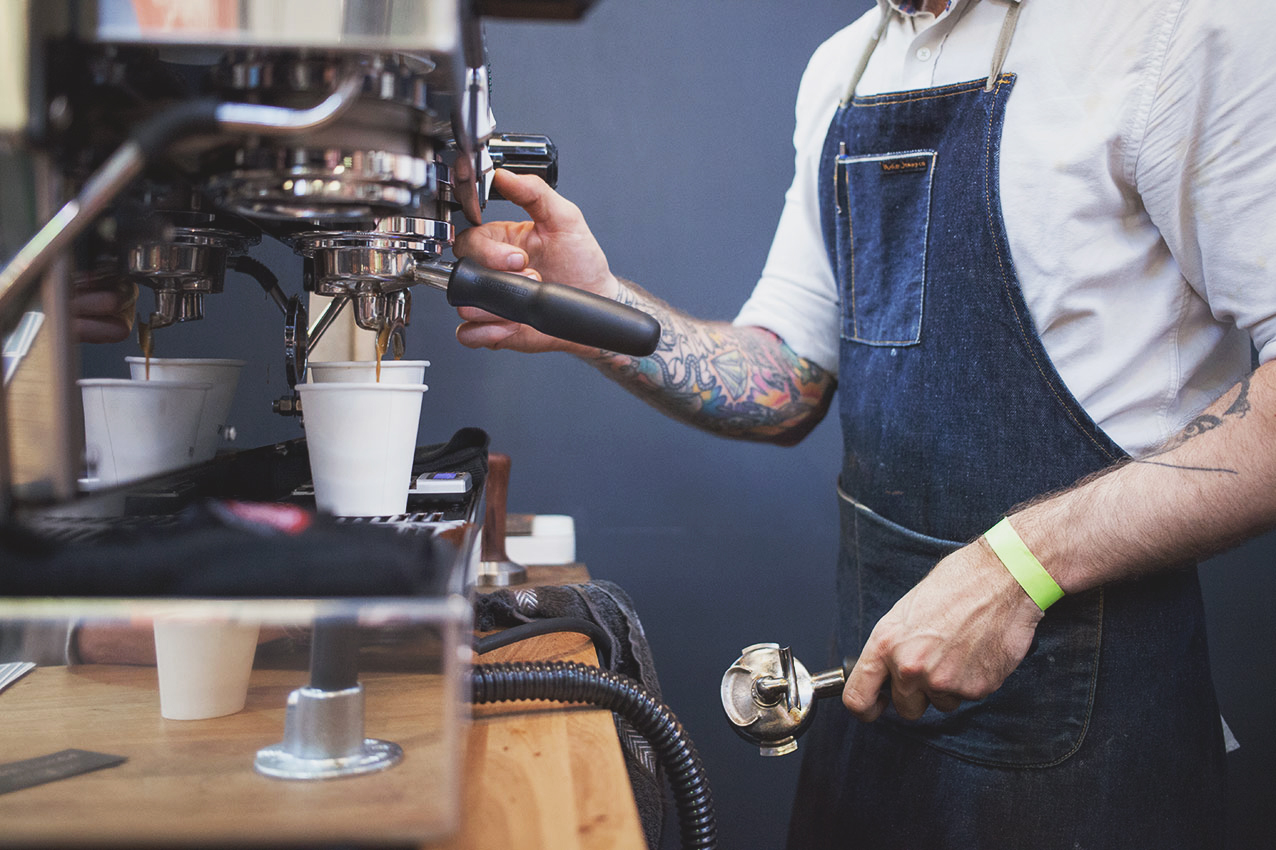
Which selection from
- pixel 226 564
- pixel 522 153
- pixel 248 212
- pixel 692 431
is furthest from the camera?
pixel 692 431

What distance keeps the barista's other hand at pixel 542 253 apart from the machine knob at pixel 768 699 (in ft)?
1.40

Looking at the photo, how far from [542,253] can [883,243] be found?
373mm

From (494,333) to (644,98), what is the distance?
1009 millimetres

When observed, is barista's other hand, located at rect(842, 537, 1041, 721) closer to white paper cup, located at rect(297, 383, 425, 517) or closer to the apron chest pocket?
the apron chest pocket

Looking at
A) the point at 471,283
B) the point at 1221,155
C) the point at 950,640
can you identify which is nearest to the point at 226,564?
the point at 471,283

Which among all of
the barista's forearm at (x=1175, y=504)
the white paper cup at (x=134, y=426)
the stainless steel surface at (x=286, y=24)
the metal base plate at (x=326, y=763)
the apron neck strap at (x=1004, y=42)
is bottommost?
the metal base plate at (x=326, y=763)

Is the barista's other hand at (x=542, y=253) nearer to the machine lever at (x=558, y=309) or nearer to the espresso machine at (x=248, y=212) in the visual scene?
the machine lever at (x=558, y=309)

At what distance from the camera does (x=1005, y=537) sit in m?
0.80

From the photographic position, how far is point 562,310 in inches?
26.8

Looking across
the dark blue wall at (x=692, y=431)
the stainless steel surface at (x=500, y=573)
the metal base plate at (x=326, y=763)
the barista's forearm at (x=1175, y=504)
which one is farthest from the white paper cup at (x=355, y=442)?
the dark blue wall at (x=692, y=431)

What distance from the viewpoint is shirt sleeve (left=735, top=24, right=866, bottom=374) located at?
1.21m

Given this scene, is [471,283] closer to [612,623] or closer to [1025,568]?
[612,623]

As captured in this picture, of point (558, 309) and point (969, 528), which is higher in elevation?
point (558, 309)

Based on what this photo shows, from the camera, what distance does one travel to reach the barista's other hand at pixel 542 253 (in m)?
0.96
